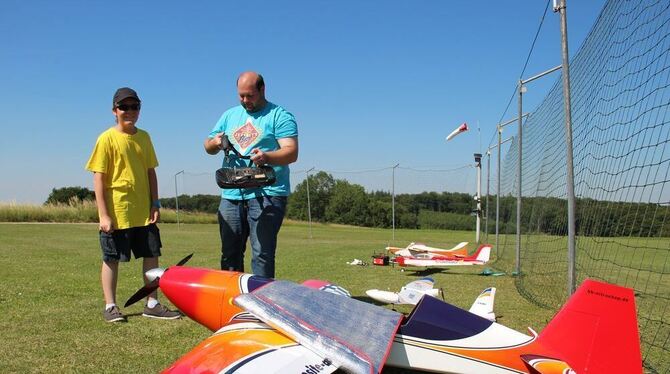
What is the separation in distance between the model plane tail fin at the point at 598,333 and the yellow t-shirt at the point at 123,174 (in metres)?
3.88

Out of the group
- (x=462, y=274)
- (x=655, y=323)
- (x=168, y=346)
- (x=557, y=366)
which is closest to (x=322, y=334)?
(x=557, y=366)

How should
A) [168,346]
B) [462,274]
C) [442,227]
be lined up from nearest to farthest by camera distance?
[168,346] < [462,274] < [442,227]

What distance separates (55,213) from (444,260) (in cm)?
2667

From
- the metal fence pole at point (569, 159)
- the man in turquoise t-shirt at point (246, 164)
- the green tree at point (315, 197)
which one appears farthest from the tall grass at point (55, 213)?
the metal fence pole at point (569, 159)

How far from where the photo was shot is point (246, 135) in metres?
4.77

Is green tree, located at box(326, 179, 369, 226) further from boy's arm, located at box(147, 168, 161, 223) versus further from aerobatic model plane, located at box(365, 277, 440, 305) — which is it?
boy's arm, located at box(147, 168, 161, 223)

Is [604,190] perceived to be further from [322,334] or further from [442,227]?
[442,227]

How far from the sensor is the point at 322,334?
110 inches

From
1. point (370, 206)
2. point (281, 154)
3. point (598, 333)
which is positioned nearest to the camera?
point (598, 333)

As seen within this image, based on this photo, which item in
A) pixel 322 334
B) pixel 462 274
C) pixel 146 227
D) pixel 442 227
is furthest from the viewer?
pixel 442 227

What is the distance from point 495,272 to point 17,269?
8930mm

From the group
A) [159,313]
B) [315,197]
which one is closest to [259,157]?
[159,313]

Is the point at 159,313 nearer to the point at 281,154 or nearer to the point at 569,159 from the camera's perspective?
the point at 281,154

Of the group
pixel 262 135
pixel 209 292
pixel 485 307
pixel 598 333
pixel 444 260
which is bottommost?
pixel 444 260
